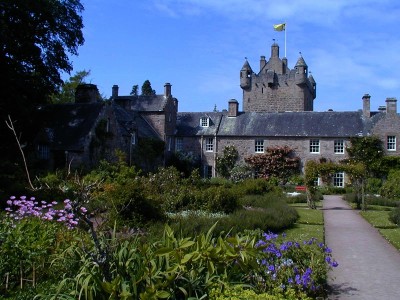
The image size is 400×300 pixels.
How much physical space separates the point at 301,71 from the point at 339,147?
14.0 meters

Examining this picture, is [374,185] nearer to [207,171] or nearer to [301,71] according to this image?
[207,171]

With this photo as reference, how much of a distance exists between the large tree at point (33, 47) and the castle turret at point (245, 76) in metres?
25.9

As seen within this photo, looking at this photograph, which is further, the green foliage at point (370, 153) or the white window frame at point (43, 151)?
the green foliage at point (370, 153)

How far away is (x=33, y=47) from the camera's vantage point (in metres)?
28.0

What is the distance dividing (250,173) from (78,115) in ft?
60.3

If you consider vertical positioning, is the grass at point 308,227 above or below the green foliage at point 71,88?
below

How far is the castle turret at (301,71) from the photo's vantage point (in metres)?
51.8

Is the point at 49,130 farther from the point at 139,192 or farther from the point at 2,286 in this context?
the point at 2,286

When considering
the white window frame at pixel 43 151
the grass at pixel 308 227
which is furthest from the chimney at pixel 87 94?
the grass at pixel 308 227

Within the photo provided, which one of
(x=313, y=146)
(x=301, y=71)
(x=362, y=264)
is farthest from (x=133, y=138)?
(x=362, y=264)

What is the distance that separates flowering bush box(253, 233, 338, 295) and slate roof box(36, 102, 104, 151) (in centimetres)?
2262

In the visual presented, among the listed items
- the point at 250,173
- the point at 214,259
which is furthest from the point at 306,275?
the point at 250,173

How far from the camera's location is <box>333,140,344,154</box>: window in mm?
41312

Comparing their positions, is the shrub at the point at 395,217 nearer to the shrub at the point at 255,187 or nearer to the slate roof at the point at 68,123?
the shrub at the point at 255,187
